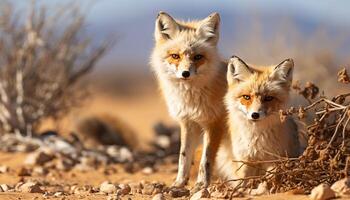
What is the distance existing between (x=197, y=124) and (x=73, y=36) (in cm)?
530

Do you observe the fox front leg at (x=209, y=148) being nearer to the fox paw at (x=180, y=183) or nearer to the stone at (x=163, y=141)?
the fox paw at (x=180, y=183)

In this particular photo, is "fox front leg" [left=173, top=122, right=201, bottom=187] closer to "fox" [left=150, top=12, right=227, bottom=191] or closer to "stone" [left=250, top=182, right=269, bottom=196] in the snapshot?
"fox" [left=150, top=12, right=227, bottom=191]

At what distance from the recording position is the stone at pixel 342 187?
17.6 ft

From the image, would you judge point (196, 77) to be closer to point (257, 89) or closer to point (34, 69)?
point (257, 89)

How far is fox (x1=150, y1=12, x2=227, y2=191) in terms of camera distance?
23.0ft

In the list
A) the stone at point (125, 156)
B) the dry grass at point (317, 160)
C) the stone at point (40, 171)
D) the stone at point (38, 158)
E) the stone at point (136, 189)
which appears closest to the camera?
the dry grass at point (317, 160)

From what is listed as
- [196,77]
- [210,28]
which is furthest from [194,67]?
[210,28]

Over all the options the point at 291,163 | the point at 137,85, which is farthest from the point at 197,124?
the point at 137,85

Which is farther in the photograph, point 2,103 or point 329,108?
point 2,103

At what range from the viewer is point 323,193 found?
525 centimetres

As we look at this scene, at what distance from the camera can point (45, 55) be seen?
38.9 feet

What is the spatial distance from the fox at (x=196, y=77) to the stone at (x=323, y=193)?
6.09ft

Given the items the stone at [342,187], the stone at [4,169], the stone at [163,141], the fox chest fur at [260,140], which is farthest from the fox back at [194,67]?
the stone at [163,141]

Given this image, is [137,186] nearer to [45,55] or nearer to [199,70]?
[199,70]
